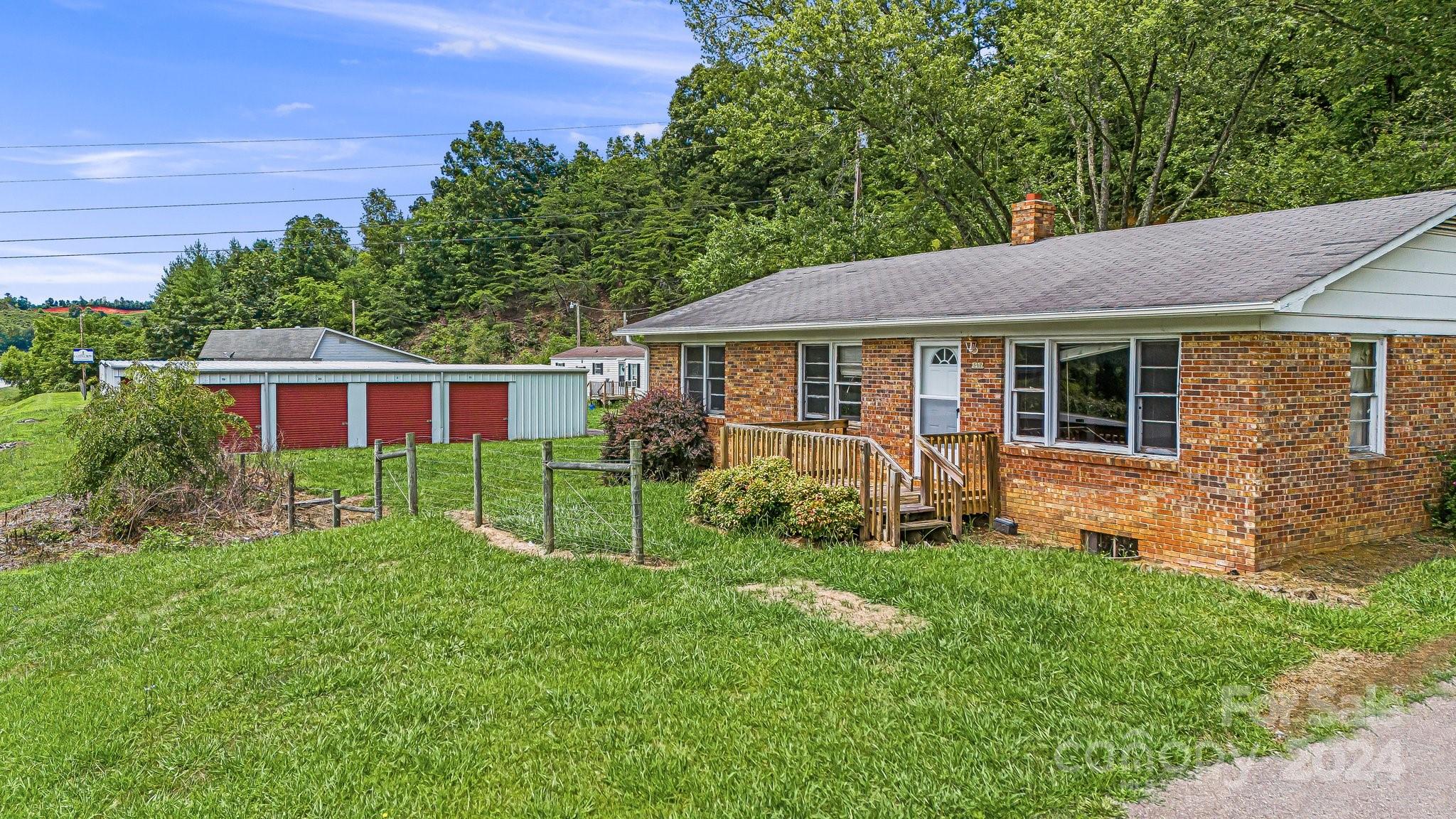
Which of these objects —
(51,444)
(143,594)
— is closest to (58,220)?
(51,444)

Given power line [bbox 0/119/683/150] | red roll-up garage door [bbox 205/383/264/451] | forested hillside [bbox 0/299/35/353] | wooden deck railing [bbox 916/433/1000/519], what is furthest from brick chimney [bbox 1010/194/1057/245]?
forested hillside [bbox 0/299/35/353]

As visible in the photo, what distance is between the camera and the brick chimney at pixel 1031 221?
15.2 meters

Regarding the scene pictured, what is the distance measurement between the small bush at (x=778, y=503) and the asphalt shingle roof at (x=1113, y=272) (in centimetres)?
280

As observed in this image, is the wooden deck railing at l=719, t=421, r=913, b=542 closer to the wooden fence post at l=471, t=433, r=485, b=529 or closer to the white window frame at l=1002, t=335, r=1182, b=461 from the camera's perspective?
the white window frame at l=1002, t=335, r=1182, b=461

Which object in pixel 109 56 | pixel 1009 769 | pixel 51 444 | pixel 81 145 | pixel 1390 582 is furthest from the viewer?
pixel 81 145

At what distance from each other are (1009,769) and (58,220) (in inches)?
1689

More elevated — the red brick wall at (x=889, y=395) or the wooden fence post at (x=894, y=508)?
the red brick wall at (x=889, y=395)

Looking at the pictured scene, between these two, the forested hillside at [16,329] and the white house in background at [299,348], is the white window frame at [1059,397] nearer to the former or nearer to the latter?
the white house in background at [299,348]

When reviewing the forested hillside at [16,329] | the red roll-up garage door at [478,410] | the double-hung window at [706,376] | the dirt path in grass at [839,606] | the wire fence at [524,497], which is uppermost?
the forested hillside at [16,329]

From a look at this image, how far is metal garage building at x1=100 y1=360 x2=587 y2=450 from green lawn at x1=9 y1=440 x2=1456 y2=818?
13464 millimetres

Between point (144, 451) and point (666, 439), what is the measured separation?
7.31 metres

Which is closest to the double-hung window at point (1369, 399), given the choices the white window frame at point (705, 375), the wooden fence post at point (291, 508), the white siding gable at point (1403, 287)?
the white siding gable at point (1403, 287)

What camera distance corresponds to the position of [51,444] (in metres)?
24.8

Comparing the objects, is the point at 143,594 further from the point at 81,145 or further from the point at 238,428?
the point at 81,145
